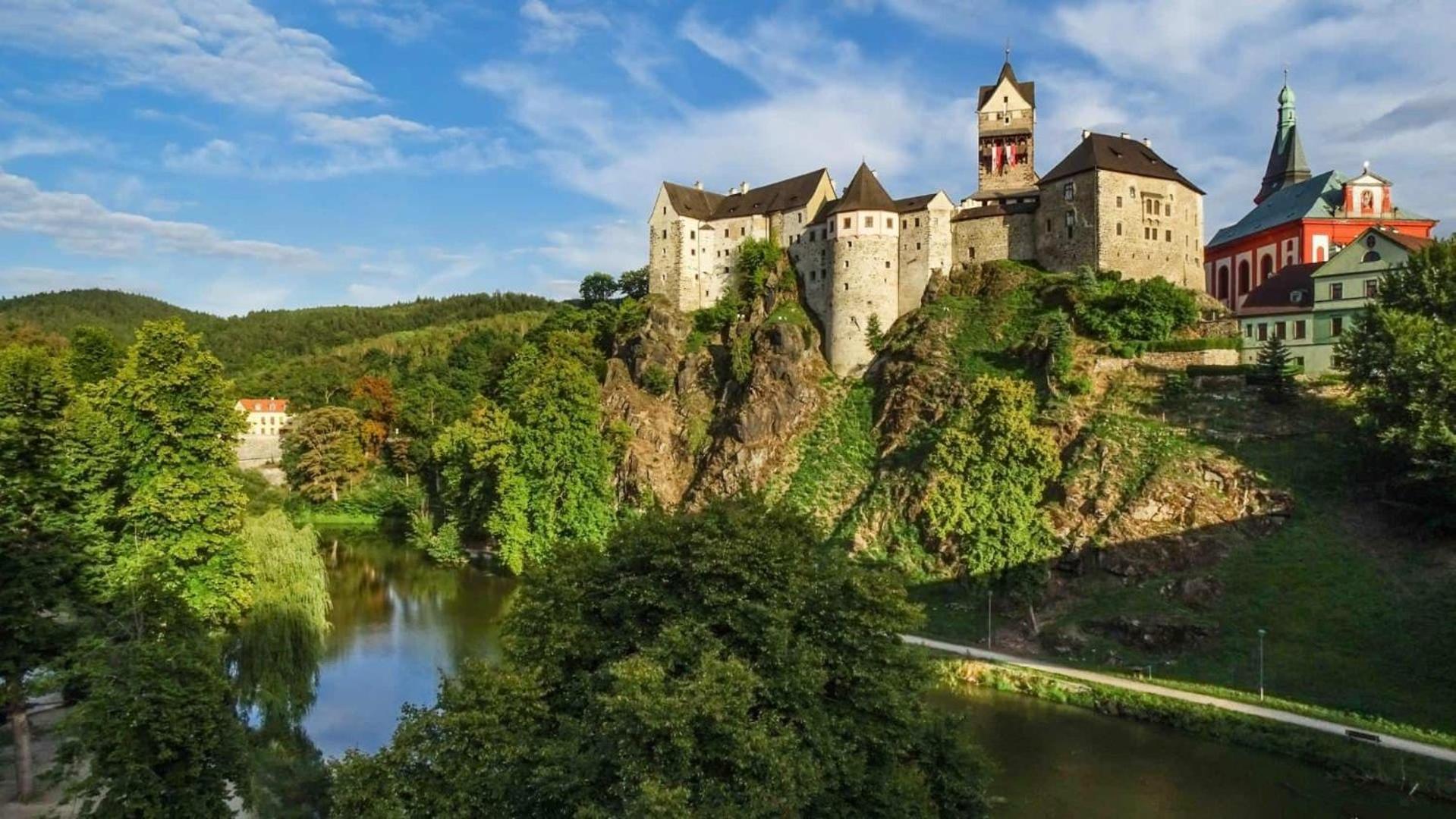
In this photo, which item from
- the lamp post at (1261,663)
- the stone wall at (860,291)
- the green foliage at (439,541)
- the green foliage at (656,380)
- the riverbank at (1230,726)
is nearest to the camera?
the riverbank at (1230,726)

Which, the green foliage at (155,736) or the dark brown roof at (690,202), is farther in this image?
the dark brown roof at (690,202)

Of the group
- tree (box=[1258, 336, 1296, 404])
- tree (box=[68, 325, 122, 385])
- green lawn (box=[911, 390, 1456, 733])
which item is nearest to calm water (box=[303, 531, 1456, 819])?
green lawn (box=[911, 390, 1456, 733])

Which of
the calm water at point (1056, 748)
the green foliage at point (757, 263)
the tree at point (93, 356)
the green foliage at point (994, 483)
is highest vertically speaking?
the green foliage at point (757, 263)

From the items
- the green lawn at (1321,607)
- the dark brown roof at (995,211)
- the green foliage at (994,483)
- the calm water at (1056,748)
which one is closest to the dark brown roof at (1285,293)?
the green lawn at (1321,607)

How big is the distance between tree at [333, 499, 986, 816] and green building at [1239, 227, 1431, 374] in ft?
107

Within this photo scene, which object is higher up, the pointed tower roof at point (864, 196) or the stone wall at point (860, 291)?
the pointed tower roof at point (864, 196)

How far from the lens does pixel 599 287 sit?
85812 mm

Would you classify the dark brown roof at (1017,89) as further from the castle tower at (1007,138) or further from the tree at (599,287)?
the tree at (599,287)

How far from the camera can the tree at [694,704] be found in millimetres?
13250

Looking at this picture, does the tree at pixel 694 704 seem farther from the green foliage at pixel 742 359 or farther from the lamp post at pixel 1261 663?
the green foliage at pixel 742 359

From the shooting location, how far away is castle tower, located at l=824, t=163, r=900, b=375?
5259 centimetres

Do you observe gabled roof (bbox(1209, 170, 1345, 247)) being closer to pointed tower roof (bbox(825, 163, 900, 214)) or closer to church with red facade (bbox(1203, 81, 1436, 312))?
church with red facade (bbox(1203, 81, 1436, 312))

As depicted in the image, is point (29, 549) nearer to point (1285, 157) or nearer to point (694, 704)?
point (694, 704)

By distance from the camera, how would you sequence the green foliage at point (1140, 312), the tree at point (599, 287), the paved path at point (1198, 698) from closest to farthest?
the paved path at point (1198, 698), the green foliage at point (1140, 312), the tree at point (599, 287)
